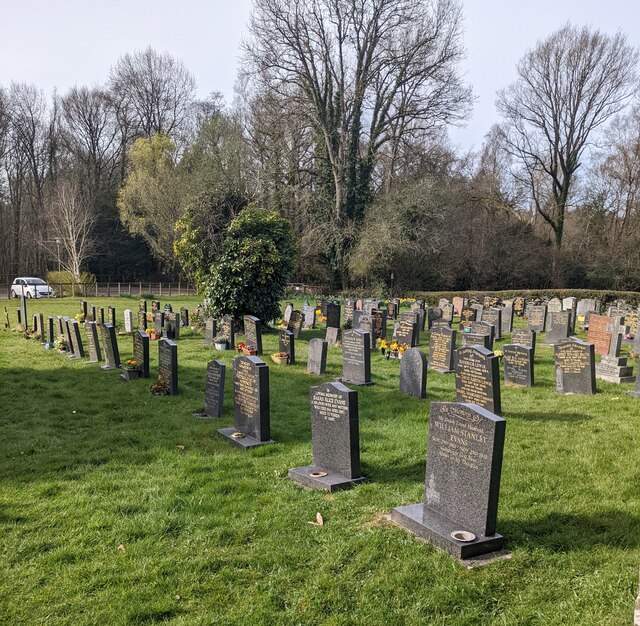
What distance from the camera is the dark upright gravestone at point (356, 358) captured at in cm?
1105

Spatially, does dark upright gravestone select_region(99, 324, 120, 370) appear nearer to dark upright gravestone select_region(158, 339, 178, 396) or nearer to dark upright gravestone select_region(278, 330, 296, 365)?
dark upright gravestone select_region(158, 339, 178, 396)

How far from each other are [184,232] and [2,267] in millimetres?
37850

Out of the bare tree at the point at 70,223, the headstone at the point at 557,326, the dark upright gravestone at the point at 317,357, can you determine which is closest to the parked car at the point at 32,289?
the bare tree at the point at 70,223

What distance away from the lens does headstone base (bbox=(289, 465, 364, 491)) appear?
5758mm

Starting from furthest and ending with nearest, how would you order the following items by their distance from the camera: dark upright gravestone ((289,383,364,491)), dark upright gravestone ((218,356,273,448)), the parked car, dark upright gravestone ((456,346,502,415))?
the parked car → dark upright gravestone ((456,346,502,415)) → dark upright gravestone ((218,356,273,448)) → dark upright gravestone ((289,383,364,491))

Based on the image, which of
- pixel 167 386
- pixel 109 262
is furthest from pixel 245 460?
pixel 109 262

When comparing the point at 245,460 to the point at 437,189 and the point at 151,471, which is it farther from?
the point at 437,189

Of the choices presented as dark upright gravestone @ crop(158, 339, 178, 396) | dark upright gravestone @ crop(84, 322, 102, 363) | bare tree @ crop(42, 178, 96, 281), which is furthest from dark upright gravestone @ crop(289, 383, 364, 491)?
bare tree @ crop(42, 178, 96, 281)

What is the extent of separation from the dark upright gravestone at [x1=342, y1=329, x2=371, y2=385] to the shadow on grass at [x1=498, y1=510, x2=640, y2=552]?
245 inches

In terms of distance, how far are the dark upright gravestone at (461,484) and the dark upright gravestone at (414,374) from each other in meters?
4.79

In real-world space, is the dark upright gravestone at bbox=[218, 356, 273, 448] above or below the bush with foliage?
below

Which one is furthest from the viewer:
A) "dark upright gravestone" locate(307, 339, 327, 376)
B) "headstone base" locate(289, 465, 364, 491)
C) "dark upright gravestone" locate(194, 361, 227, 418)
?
"dark upright gravestone" locate(307, 339, 327, 376)

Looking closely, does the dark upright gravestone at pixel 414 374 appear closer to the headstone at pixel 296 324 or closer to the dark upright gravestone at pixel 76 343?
the headstone at pixel 296 324

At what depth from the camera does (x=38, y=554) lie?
4543 mm
